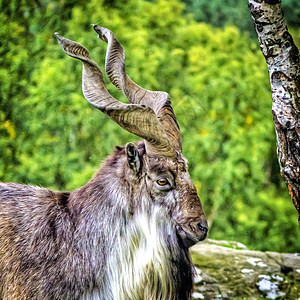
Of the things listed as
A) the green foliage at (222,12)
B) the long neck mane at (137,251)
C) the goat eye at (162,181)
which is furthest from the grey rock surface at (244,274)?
the green foliage at (222,12)

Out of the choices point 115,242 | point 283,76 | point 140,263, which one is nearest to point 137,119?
point 115,242

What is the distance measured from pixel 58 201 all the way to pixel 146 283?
0.98 metres

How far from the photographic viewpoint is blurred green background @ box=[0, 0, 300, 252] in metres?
10.4

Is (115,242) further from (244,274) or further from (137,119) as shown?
(244,274)

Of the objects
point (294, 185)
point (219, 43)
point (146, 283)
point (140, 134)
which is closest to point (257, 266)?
point (294, 185)

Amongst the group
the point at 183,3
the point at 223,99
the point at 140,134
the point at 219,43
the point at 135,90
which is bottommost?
the point at 140,134

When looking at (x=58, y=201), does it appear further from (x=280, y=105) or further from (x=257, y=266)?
(x=257, y=266)

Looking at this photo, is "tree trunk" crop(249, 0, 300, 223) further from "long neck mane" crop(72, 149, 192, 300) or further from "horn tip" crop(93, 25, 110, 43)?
"horn tip" crop(93, 25, 110, 43)

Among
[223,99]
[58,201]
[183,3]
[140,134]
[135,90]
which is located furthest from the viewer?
[183,3]

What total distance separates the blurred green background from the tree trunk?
5236mm

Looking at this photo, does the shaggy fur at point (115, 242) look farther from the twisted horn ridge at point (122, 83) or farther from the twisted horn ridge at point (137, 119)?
the twisted horn ridge at point (122, 83)

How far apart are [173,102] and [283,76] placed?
20.3 ft

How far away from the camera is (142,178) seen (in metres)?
4.73

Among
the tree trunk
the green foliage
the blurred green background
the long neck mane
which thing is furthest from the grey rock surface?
the green foliage
